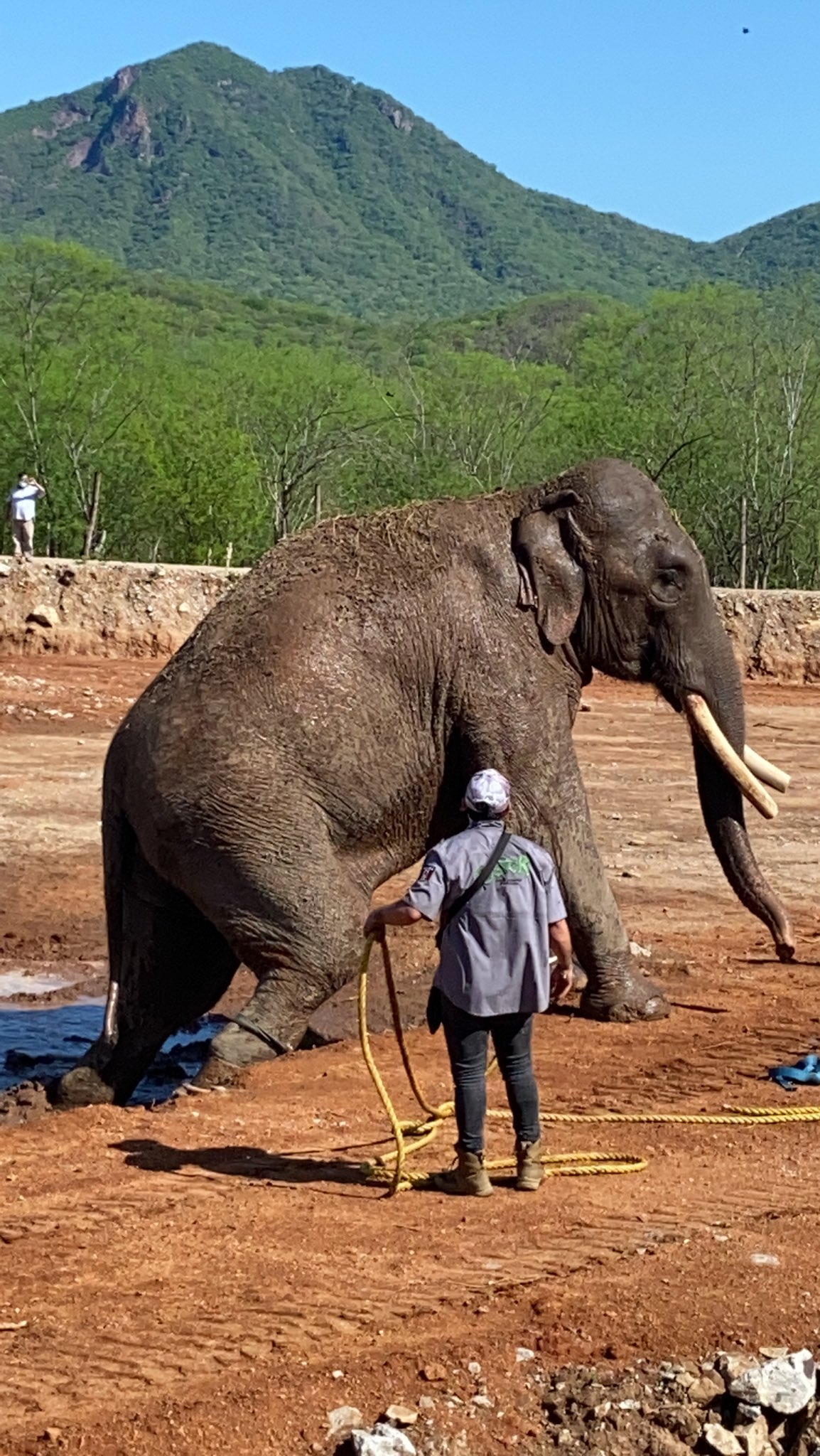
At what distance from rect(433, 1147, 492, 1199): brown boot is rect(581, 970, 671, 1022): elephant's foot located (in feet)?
9.56

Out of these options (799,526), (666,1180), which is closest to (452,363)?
(799,526)

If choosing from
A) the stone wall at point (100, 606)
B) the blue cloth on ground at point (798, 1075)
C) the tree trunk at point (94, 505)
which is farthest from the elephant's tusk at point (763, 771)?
the tree trunk at point (94, 505)

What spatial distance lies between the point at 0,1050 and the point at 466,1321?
5719 mm

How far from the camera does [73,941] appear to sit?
1321cm

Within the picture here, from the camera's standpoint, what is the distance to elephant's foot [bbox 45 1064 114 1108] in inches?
354

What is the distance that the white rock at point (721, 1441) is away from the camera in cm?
542

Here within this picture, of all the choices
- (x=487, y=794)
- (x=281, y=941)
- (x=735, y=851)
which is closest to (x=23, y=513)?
(x=735, y=851)

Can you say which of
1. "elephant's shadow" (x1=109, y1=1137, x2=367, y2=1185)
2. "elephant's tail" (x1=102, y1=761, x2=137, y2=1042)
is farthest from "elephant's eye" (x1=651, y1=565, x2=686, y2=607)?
"elephant's shadow" (x1=109, y1=1137, x2=367, y2=1185)

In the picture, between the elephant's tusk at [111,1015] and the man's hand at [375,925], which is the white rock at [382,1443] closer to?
the man's hand at [375,925]

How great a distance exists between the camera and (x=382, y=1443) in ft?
16.5

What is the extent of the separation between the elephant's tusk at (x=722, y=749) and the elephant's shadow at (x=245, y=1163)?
11.3ft

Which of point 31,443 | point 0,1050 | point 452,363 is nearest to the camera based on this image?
point 0,1050

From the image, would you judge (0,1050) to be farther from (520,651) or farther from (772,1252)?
(772,1252)

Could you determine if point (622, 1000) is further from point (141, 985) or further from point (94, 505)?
point (94, 505)
